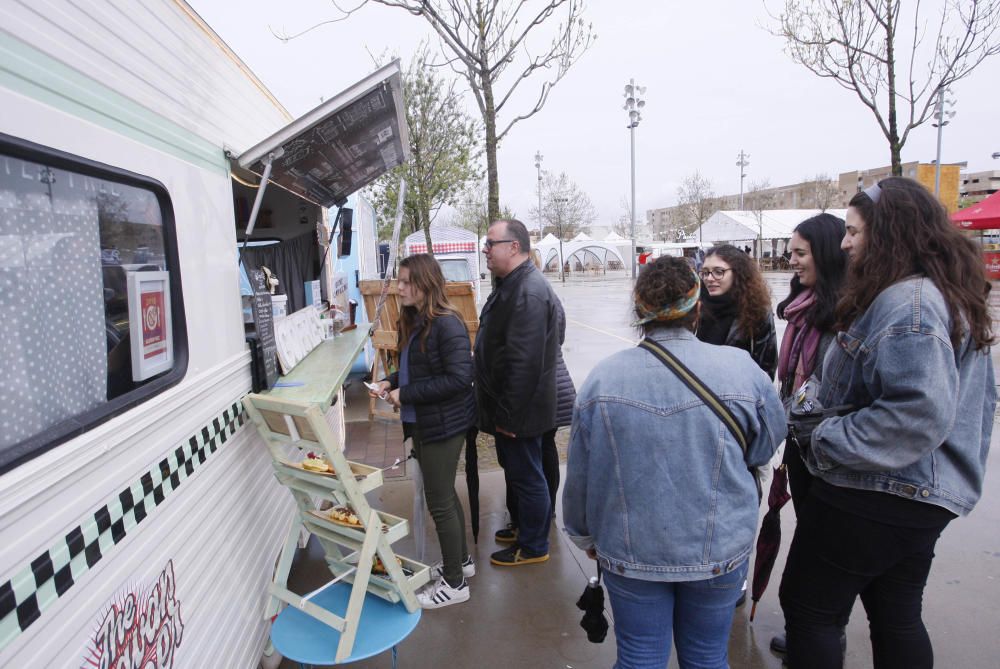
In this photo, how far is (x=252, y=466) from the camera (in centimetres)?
290

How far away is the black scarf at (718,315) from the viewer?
3285 mm

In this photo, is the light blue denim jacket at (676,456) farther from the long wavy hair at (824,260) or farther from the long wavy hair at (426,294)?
the long wavy hair at (426,294)

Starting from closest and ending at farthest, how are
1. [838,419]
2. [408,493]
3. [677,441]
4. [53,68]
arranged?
[53,68], [677,441], [838,419], [408,493]

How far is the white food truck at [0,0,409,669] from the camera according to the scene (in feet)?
4.18

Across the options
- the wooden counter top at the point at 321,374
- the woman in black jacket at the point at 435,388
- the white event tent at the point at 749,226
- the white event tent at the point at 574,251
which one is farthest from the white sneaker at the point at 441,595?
the white event tent at the point at 749,226

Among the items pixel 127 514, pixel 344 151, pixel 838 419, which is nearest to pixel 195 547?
pixel 127 514

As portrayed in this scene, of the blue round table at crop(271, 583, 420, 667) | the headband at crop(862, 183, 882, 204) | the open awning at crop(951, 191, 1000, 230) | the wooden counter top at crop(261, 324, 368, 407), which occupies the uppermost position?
the open awning at crop(951, 191, 1000, 230)

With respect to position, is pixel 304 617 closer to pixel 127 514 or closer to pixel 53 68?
pixel 127 514

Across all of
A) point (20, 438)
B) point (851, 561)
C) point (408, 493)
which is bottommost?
point (408, 493)

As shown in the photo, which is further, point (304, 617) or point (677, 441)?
point (304, 617)

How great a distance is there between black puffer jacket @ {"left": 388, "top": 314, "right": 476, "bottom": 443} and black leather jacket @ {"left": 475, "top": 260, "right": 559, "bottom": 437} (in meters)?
0.25

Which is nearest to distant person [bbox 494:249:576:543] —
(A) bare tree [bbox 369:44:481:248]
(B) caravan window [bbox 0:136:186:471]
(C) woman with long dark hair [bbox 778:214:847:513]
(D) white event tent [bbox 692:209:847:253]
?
(C) woman with long dark hair [bbox 778:214:847:513]

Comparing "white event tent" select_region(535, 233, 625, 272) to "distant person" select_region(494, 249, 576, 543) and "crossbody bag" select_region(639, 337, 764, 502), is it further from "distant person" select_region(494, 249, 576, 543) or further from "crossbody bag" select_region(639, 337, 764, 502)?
"crossbody bag" select_region(639, 337, 764, 502)

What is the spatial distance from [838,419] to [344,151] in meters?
3.15
